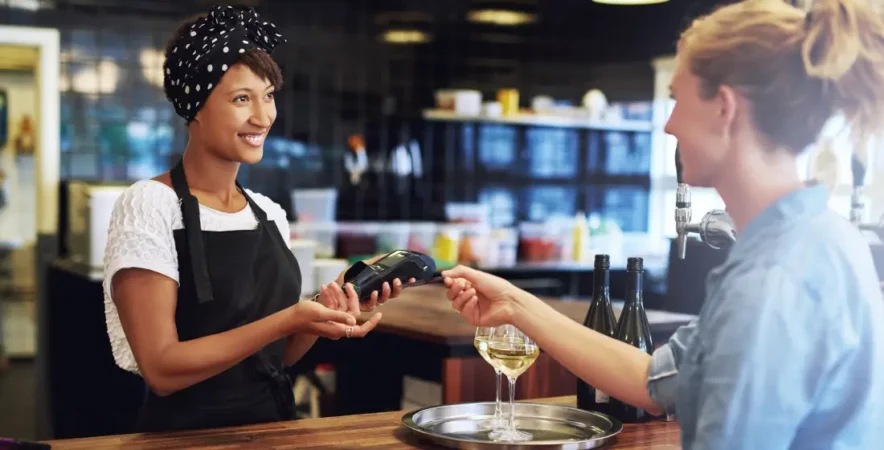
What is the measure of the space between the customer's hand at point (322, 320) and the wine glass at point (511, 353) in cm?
22

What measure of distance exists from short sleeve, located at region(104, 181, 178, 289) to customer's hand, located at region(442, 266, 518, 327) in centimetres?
57

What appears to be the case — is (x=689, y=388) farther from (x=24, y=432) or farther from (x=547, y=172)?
(x=547, y=172)

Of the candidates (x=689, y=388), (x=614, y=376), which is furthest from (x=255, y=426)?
(x=689, y=388)

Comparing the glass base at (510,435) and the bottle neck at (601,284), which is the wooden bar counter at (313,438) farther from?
the bottle neck at (601,284)

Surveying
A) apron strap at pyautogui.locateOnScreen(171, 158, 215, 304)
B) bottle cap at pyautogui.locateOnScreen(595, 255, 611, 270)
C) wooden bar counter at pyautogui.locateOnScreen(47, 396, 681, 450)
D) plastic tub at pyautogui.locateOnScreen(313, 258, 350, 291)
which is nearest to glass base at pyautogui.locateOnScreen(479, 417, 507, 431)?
wooden bar counter at pyautogui.locateOnScreen(47, 396, 681, 450)

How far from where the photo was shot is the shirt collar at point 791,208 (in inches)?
48.0

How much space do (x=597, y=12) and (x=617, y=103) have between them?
2.33ft

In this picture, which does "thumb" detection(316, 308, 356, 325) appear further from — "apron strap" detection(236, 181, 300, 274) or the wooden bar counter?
"apron strap" detection(236, 181, 300, 274)

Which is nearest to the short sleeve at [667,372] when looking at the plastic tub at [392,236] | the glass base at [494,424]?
the glass base at [494,424]

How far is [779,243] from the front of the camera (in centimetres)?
119

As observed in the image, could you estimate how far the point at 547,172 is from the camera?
24.7 ft

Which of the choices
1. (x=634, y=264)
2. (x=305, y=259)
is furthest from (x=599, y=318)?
(x=305, y=259)

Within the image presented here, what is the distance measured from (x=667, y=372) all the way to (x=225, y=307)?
0.96 meters

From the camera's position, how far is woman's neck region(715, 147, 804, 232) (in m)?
1.25
